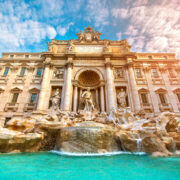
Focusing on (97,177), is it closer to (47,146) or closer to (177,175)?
(177,175)

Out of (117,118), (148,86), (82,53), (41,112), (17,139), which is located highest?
(82,53)

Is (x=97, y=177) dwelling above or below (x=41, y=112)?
below

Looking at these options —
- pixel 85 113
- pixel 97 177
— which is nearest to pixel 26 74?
pixel 85 113

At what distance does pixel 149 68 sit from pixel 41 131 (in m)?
19.4

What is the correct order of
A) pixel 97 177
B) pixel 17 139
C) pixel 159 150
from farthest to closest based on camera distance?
pixel 17 139
pixel 159 150
pixel 97 177

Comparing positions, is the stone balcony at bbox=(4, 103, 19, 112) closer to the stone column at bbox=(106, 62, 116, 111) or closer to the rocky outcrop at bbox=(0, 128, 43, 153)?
the rocky outcrop at bbox=(0, 128, 43, 153)

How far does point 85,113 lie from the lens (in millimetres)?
12969

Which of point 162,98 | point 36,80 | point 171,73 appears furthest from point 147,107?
point 36,80

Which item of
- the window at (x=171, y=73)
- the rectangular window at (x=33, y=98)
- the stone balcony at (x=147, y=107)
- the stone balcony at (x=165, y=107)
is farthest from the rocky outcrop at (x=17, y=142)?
the window at (x=171, y=73)

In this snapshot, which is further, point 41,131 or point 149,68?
point 149,68

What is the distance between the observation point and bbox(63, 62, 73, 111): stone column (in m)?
14.6

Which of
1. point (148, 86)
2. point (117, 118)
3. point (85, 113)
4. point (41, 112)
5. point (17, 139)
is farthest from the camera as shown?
point (148, 86)

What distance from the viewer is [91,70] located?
17.8 m

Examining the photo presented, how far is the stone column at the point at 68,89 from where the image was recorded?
47.9 feet
